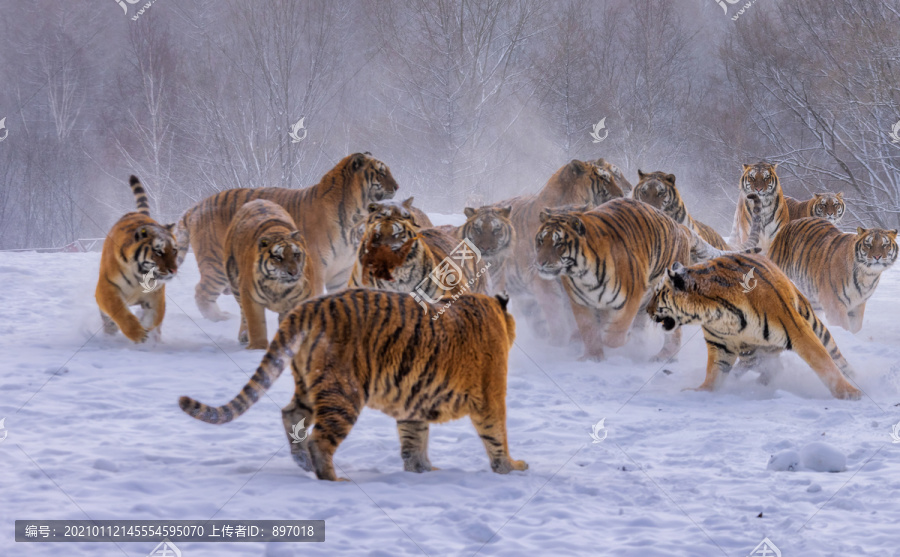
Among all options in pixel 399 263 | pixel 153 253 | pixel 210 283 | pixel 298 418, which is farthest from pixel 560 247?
pixel 210 283

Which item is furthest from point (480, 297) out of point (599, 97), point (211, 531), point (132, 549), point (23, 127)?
point (23, 127)

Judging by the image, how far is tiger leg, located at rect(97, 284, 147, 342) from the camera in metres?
Answer: 5.95

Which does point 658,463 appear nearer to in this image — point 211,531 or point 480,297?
point 480,297

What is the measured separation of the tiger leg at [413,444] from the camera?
353 cm

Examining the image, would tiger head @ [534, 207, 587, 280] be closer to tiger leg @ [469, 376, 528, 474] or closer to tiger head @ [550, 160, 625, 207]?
tiger head @ [550, 160, 625, 207]

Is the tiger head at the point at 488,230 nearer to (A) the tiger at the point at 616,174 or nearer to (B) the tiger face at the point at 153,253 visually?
(A) the tiger at the point at 616,174

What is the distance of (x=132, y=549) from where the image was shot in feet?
8.58

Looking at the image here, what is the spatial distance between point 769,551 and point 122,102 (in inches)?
894

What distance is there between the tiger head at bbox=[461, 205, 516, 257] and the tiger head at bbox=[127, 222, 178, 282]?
7.31ft

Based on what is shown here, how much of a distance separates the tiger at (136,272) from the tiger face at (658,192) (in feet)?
13.7

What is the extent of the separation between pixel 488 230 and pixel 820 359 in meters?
2.67

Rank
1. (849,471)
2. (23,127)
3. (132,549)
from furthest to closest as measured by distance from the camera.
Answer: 1. (23,127)
2. (849,471)
3. (132,549)

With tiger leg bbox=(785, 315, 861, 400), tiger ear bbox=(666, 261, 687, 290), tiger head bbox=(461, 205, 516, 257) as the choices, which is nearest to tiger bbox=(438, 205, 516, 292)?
tiger head bbox=(461, 205, 516, 257)

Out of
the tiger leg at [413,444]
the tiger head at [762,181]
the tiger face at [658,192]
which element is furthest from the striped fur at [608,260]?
the tiger head at [762,181]
